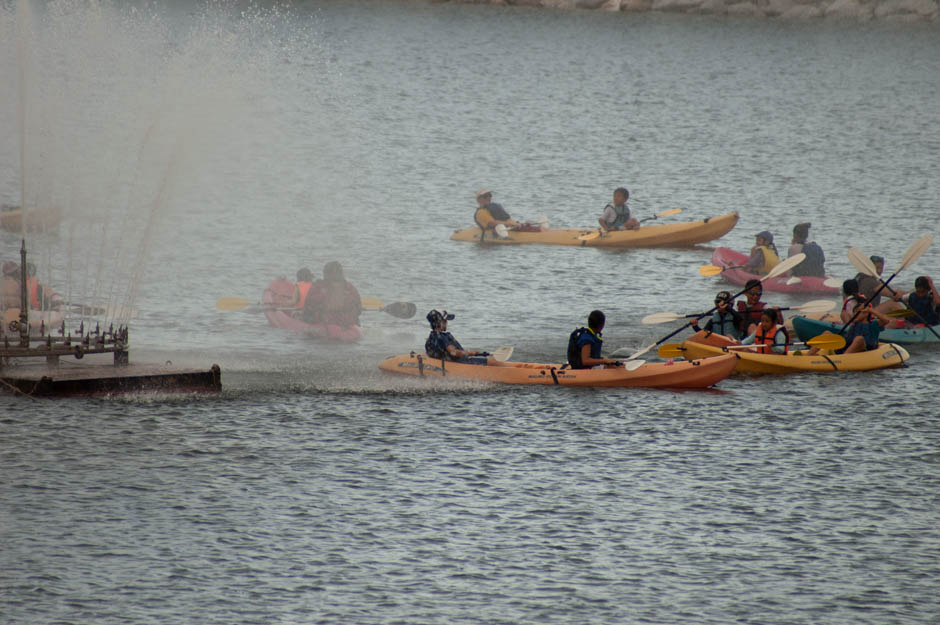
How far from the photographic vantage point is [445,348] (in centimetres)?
3002

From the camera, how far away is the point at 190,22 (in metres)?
110

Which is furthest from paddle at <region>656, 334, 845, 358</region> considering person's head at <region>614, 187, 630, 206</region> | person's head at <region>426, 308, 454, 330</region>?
person's head at <region>614, 187, 630, 206</region>

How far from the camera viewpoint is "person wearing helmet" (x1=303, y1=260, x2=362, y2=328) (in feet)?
112

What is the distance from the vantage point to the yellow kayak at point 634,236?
156 feet

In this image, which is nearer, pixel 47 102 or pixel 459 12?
pixel 47 102

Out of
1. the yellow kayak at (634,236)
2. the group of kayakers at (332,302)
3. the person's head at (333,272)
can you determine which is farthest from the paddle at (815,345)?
the yellow kayak at (634,236)

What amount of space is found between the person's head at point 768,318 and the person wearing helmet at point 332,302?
9.46 meters

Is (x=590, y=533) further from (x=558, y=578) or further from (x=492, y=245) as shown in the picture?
(x=492, y=245)

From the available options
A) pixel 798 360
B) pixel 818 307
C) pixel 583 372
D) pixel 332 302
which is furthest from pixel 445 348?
pixel 818 307

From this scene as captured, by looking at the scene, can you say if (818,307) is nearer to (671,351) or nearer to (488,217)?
(671,351)

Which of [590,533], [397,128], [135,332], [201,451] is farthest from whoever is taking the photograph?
[397,128]

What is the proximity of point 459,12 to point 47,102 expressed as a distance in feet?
257

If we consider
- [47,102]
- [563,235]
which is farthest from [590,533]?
[47,102]

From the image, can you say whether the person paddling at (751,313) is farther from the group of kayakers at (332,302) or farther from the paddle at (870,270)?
the group of kayakers at (332,302)
